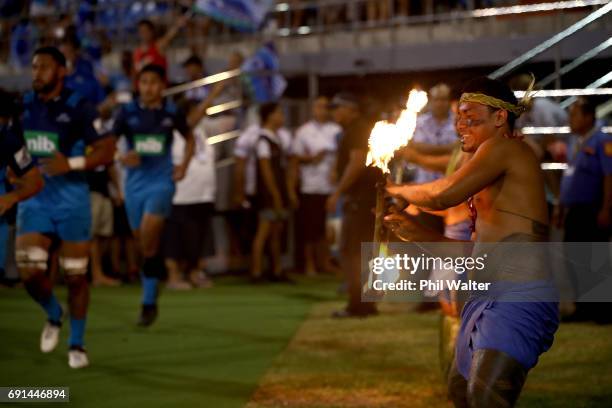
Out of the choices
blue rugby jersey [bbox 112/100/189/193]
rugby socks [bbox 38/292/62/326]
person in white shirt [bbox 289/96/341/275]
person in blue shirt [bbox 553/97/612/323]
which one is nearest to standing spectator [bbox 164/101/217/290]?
person in white shirt [bbox 289/96/341/275]

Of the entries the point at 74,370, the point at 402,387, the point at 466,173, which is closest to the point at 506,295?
the point at 466,173

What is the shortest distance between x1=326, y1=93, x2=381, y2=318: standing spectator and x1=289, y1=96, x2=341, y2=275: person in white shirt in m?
3.88

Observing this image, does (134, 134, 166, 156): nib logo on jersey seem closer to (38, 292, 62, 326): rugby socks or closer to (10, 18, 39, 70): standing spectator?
(38, 292, 62, 326): rugby socks

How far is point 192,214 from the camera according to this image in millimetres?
13758

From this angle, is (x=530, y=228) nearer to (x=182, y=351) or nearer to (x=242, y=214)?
(x=182, y=351)

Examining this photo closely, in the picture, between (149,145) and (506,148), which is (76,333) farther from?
(506,148)

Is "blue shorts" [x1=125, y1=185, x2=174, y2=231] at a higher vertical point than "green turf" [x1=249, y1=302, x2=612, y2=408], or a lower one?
higher

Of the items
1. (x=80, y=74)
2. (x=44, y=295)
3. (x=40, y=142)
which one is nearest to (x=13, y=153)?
(x=40, y=142)

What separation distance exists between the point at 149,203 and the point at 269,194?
4.53 meters

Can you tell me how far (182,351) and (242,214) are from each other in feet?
21.8

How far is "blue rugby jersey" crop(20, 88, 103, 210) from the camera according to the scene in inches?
313

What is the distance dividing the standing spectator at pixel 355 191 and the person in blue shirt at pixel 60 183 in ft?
10.4

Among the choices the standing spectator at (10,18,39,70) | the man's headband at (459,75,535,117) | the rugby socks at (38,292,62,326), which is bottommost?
the rugby socks at (38,292,62,326)

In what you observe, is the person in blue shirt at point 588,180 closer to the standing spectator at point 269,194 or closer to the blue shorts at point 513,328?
the standing spectator at point 269,194
